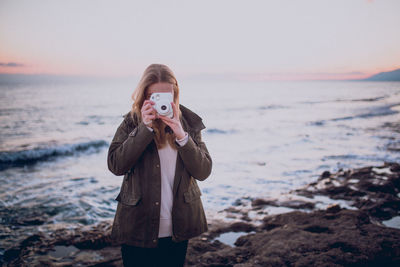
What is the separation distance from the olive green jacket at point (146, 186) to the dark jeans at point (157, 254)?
0.09 m

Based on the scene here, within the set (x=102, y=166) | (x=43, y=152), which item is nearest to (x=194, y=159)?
(x=102, y=166)

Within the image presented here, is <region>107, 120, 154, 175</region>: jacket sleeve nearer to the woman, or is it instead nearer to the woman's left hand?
the woman

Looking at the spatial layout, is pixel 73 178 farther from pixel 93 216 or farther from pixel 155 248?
pixel 155 248

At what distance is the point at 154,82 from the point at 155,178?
0.63m

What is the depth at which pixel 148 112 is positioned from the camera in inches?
68.6

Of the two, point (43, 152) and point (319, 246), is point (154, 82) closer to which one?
point (319, 246)

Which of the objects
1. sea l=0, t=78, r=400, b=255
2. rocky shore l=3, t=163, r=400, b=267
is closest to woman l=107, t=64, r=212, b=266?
rocky shore l=3, t=163, r=400, b=267

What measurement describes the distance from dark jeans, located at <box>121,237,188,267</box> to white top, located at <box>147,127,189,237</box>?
0.31 ft

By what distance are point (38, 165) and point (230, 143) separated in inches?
337

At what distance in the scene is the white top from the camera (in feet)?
6.19

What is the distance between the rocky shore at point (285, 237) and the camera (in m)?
2.99

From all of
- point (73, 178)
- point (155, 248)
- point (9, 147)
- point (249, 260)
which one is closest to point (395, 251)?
point (249, 260)

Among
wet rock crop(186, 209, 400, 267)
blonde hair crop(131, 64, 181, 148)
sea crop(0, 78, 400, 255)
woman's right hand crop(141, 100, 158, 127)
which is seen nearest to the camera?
woman's right hand crop(141, 100, 158, 127)

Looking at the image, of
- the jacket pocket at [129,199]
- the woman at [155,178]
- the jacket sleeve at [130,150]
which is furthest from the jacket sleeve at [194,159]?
the jacket pocket at [129,199]
